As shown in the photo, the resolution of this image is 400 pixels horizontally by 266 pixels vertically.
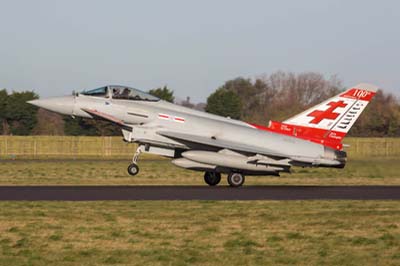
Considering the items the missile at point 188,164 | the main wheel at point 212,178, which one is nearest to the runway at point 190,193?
the missile at point 188,164

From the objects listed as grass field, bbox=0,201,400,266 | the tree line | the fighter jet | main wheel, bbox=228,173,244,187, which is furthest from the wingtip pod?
the tree line

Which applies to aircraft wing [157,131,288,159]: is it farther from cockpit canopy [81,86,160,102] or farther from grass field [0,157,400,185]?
grass field [0,157,400,185]

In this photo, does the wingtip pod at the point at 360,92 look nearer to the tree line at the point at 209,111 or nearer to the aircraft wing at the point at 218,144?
the aircraft wing at the point at 218,144

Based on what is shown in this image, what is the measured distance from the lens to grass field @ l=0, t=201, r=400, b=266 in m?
10.9

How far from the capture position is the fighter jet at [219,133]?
2445 centimetres

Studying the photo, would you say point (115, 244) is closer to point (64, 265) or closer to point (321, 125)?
point (64, 265)

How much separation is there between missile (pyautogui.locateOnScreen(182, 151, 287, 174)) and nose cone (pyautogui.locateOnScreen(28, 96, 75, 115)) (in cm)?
419

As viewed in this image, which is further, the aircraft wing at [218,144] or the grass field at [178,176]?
the grass field at [178,176]

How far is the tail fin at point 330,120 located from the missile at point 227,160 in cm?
181

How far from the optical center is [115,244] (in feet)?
39.1

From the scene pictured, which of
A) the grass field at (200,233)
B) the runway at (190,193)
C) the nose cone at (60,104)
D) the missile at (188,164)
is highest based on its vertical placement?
the nose cone at (60,104)

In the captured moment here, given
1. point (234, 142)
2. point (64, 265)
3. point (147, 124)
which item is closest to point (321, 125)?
point (234, 142)

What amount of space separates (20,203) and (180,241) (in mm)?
6236

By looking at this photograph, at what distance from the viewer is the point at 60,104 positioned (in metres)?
25.2
